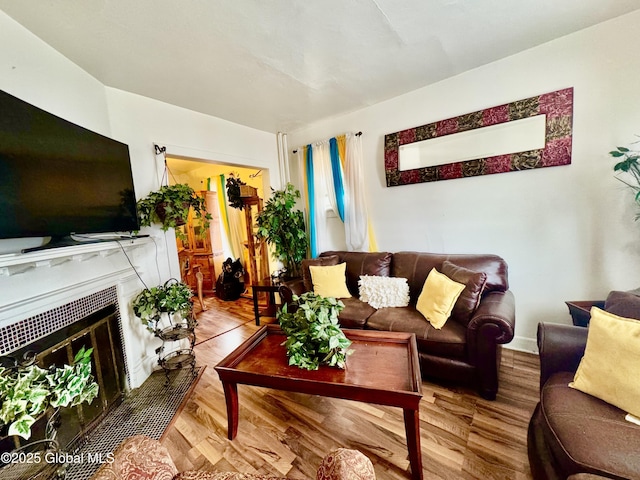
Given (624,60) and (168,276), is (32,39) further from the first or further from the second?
(624,60)

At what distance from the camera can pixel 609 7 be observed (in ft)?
5.37

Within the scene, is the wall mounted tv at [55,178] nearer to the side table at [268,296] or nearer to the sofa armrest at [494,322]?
the side table at [268,296]

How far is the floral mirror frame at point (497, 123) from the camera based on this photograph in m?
1.97

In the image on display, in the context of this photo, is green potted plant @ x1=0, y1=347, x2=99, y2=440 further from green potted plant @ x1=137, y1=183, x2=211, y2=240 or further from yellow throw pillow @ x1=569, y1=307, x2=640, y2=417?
yellow throw pillow @ x1=569, y1=307, x2=640, y2=417

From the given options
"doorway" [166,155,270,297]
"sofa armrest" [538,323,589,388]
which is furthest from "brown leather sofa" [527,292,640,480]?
"doorway" [166,155,270,297]

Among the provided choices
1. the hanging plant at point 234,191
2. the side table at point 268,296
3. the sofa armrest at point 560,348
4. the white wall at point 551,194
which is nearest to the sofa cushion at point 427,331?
the sofa armrest at point 560,348

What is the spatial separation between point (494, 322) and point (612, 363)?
574 mm

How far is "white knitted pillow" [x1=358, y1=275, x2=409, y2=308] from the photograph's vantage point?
233cm

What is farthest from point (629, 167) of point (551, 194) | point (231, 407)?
point (231, 407)

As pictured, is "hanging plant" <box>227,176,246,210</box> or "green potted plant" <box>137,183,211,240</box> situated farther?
"hanging plant" <box>227,176,246,210</box>

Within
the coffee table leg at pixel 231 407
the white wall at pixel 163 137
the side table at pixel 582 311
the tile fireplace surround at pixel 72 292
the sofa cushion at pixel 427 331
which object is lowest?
the coffee table leg at pixel 231 407

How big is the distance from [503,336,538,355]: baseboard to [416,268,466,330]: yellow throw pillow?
0.96 meters

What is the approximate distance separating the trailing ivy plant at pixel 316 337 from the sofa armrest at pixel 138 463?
2.39 ft

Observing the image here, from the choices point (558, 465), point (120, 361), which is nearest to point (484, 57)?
point (558, 465)
